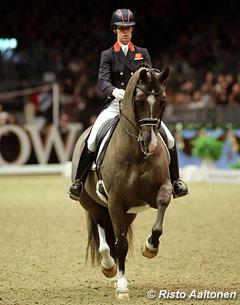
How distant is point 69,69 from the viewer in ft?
76.3

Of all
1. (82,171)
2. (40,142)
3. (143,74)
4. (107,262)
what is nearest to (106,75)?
(82,171)

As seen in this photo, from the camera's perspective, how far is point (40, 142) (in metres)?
19.2

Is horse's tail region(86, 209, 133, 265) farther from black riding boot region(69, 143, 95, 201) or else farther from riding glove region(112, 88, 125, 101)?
riding glove region(112, 88, 125, 101)

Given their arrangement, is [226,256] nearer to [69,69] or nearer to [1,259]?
[1,259]

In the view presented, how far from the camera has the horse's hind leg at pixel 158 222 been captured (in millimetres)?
5988

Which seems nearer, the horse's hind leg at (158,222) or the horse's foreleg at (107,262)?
the horse's hind leg at (158,222)

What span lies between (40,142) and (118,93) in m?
12.8

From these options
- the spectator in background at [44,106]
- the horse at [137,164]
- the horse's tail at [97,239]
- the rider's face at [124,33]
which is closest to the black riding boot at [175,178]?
the horse at [137,164]

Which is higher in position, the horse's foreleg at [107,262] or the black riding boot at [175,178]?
the black riding boot at [175,178]

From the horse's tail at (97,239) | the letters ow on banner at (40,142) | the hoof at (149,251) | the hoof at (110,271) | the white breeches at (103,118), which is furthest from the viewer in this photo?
the letters ow on banner at (40,142)

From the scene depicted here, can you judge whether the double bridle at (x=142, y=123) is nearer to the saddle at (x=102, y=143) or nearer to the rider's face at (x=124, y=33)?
the saddle at (x=102, y=143)

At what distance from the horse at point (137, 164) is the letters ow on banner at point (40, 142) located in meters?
12.6

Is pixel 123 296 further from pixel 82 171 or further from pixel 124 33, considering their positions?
pixel 124 33

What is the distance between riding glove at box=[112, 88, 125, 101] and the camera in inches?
257
